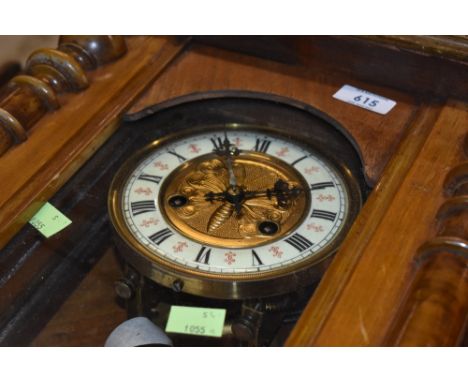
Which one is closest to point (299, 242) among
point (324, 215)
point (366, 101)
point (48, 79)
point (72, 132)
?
point (324, 215)

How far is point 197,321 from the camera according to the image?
1.38 m

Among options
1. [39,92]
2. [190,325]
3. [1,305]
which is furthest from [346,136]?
[1,305]

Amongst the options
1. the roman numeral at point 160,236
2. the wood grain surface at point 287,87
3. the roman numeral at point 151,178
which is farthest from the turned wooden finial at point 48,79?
the roman numeral at point 160,236

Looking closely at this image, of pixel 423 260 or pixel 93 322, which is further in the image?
pixel 93 322

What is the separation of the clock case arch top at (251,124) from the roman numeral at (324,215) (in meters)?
0.04

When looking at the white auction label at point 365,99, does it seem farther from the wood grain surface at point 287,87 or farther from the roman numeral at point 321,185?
the roman numeral at point 321,185

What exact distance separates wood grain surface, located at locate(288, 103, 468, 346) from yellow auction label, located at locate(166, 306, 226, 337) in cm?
23

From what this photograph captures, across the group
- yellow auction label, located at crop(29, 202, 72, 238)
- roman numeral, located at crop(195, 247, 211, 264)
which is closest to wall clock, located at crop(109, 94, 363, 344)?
roman numeral, located at crop(195, 247, 211, 264)

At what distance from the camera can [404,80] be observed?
1.76 metres

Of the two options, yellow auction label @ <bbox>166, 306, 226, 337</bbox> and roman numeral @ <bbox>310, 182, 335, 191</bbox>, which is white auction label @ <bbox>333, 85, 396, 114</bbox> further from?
yellow auction label @ <bbox>166, 306, 226, 337</bbox>

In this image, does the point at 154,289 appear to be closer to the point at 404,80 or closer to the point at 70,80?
the point at 70,80

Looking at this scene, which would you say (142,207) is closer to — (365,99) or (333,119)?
(333,119)

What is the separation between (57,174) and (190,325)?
1.48 feet

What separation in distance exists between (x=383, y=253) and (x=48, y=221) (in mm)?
688
